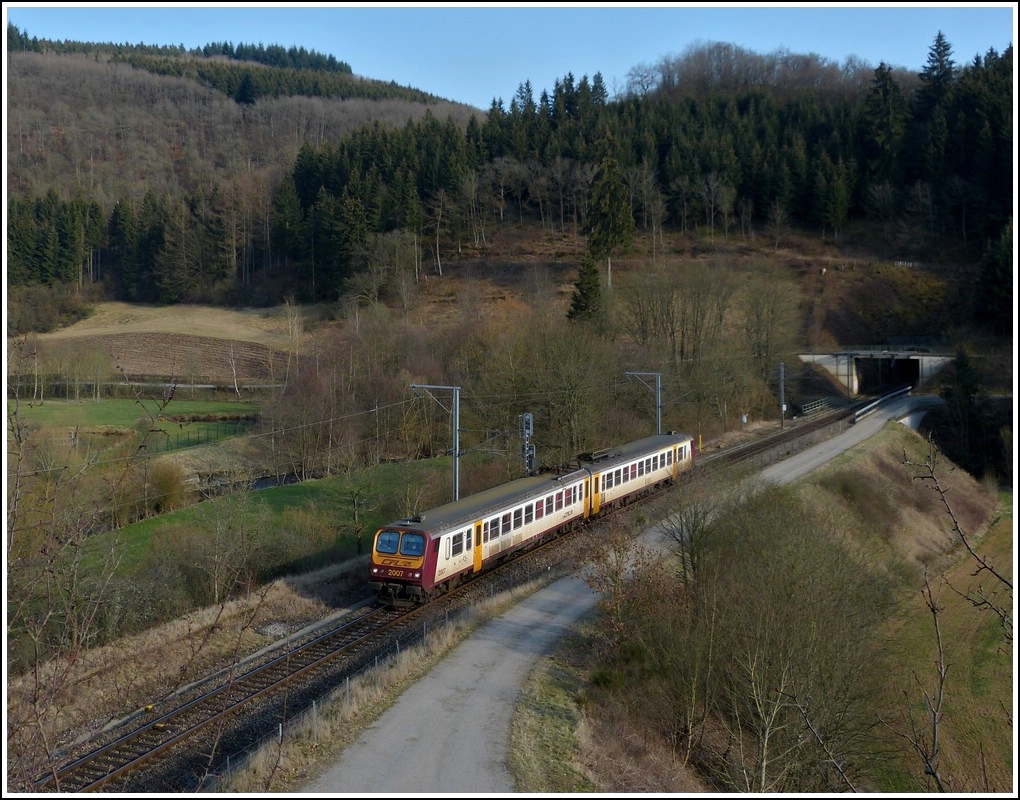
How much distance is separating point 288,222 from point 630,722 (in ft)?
276

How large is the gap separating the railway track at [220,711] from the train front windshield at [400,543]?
1576 mm

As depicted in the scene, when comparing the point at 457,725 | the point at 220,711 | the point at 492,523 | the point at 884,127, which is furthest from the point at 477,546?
the point at 884,127

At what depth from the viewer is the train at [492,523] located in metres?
21.2

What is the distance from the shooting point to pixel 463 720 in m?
14.6

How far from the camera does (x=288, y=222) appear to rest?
300 ft

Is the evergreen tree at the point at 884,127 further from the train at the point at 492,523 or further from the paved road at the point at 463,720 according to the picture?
the paved road at the point at 463,720

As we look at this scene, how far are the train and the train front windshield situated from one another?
3cm

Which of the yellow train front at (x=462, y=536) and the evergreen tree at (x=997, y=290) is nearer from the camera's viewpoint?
the yellow train front at (x=462, y=536)

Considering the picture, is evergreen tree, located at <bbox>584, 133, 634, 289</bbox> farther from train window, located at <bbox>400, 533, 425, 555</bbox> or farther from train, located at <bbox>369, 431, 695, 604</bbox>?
train window, located at <bbox>400, 533, 425, 555</bbox>

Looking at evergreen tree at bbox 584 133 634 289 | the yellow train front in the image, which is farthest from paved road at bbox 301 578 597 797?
evergreen tree at bbox 584 133 634 289

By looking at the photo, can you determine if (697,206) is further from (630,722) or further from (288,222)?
(630,722)

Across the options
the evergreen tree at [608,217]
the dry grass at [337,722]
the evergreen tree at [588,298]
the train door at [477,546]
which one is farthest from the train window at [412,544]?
the evergreen tree at [608,217]

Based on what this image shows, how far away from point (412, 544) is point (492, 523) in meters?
3.22

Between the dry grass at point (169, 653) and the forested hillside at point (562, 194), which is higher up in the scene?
the forested hillside at point (562, 194)
